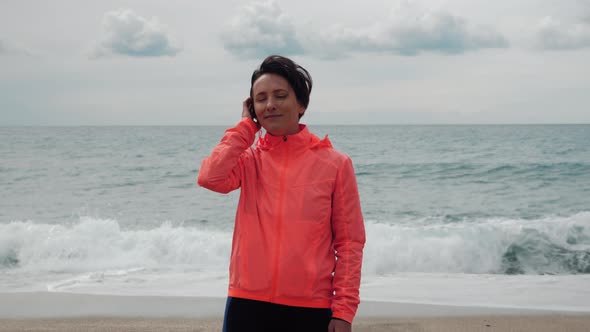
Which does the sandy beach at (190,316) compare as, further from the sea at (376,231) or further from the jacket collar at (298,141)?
the jacket collar at (298,141)

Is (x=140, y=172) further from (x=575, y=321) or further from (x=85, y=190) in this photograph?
(x=575, y=321)

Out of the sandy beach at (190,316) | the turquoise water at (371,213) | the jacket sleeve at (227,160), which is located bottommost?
the sandy beach at (190,316)

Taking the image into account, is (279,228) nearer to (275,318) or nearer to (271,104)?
(275,318)

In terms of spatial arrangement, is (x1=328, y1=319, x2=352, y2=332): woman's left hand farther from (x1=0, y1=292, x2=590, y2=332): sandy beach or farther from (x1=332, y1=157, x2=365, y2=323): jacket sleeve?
(x1=0, y1=292, x2=590, y2=332): sandy beach

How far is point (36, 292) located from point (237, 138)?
17.1 ft

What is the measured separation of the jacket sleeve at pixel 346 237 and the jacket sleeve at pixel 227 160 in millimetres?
406

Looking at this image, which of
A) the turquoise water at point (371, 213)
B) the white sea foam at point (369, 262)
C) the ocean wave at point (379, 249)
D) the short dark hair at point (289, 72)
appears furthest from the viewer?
the turquoise water at point (371, 213)

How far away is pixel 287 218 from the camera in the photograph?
2.13 metres

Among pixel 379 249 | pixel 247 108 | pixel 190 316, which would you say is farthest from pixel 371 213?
pixel 247 108

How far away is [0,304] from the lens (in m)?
5.84

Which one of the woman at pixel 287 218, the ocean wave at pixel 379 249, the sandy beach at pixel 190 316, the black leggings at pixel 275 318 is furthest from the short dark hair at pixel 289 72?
the ocean wave at pixel 379 249

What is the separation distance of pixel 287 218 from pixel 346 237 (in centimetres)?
26

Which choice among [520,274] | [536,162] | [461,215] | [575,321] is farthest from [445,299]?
[536,162]

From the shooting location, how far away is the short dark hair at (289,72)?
2.21 meters
